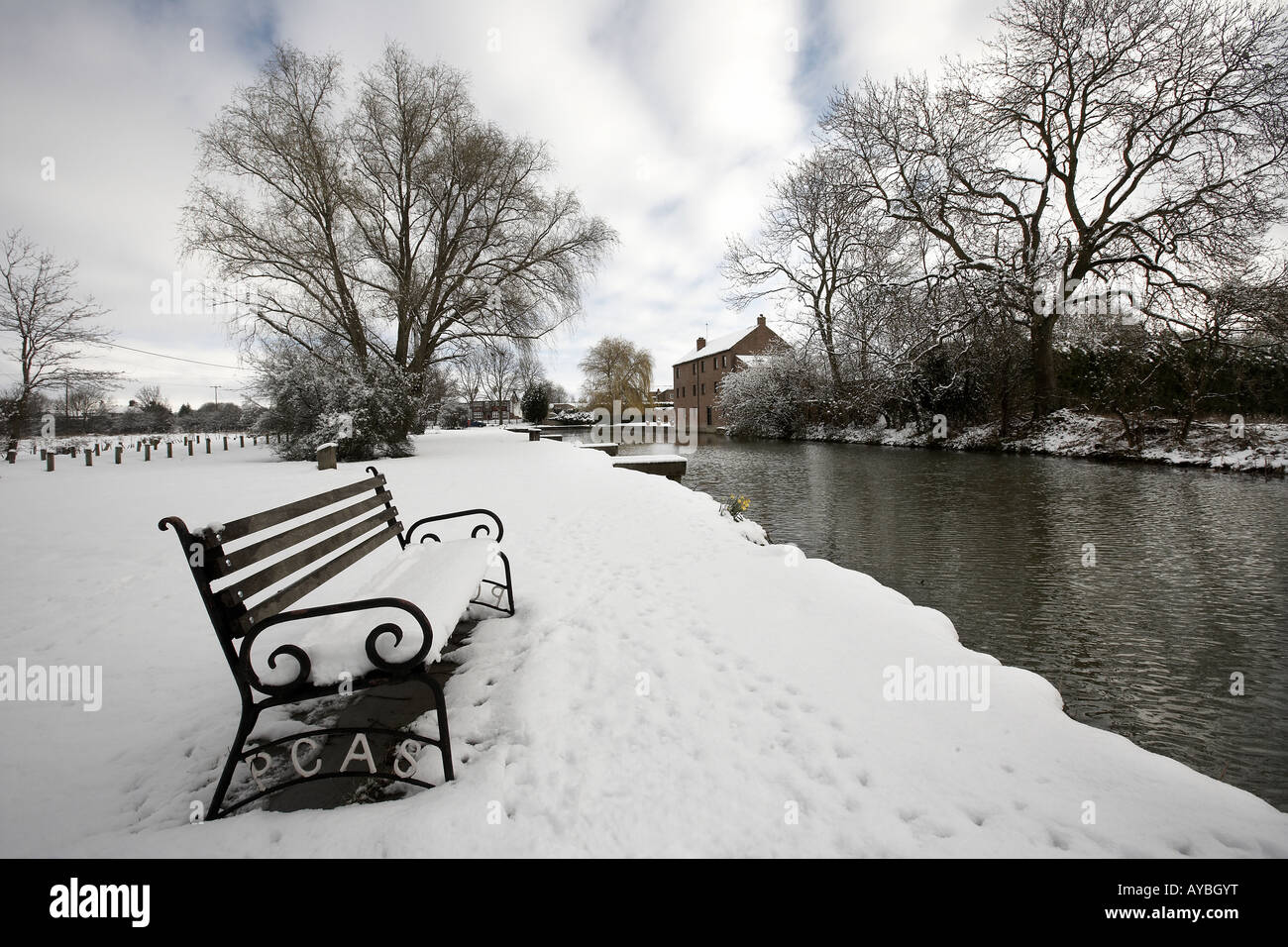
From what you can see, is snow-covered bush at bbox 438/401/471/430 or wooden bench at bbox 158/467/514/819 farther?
snow-covered bush at bbox 438/401/471/430

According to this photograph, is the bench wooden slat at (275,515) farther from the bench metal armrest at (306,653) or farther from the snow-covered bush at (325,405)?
the snow-covered bush at (325,405)

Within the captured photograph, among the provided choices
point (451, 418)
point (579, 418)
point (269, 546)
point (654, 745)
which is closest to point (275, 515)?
point (269, 546)

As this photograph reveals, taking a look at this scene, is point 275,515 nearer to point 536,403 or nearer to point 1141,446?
point 1141,446

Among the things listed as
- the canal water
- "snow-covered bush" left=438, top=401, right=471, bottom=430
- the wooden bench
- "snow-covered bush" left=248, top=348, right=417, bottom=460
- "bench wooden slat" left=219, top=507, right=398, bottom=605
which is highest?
"snow-covered bush" left=438, top=401, right=471, bottom=430

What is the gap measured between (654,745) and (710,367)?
5116 cm

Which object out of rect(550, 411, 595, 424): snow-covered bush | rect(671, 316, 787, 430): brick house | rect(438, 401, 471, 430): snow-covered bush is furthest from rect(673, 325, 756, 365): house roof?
rect(438, 401, 471, 430): snow-covered bush

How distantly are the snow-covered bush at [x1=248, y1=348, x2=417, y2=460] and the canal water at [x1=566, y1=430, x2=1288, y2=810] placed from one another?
36.5 ft

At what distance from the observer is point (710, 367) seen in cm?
5144

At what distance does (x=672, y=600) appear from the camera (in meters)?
4.00

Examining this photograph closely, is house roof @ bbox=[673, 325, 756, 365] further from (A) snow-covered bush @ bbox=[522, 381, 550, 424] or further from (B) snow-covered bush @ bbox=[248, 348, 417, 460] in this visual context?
(B) snow-covered bush @ bbox=[248, 348, 417, 460]

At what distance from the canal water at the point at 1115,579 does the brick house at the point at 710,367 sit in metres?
32.7

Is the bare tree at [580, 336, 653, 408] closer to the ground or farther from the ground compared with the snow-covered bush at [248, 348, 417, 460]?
farther from the ground

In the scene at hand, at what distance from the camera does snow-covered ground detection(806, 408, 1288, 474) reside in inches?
466
